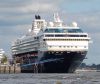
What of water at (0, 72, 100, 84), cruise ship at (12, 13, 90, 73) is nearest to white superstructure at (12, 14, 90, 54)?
cruise ship at (12, 13, 90, 73)

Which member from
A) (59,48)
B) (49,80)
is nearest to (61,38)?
(59,48)

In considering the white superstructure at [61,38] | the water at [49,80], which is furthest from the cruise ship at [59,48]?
the water at [49,80]

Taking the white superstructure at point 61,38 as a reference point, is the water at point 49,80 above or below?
below

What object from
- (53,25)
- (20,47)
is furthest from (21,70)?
(53,25)

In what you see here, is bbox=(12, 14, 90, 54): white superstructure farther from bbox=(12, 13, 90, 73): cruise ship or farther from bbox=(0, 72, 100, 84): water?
bbox=(0, 72, 100, 84): water

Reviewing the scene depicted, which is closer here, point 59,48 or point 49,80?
point 49,80

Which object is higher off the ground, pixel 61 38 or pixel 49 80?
pixel 61 38

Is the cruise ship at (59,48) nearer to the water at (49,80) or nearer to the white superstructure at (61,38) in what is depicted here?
the white superstructure at (61,38)

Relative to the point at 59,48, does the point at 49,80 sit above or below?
below

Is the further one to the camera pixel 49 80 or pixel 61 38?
pixel 61 38

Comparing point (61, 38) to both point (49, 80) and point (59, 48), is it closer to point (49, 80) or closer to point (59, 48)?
point (59, 48)

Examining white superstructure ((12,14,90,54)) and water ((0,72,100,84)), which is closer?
water ((0,72,100,84))

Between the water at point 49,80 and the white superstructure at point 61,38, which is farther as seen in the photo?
the white superstructure at point 61,38

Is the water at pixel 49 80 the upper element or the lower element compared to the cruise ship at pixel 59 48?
lower
